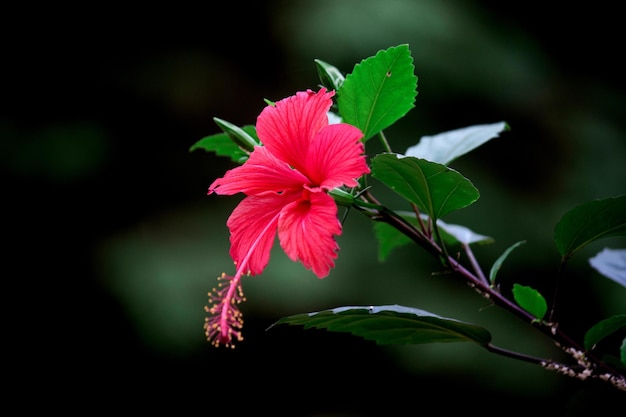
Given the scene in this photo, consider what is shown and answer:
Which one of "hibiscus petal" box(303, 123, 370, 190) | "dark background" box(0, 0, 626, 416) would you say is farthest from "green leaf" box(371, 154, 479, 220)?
"dark background" box(0, 0, 626, 416)

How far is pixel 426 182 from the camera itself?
1.94 feet

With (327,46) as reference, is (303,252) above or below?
below

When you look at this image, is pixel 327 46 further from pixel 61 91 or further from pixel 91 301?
pixel 91 301

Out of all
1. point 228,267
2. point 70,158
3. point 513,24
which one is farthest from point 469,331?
point 513,24

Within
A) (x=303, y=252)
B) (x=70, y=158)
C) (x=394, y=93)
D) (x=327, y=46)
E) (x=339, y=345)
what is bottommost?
(x=339, y=345)

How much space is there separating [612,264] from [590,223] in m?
0.21

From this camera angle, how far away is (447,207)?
0.62 metres

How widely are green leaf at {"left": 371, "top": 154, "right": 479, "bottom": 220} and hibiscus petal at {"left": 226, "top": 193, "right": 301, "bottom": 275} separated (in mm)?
90

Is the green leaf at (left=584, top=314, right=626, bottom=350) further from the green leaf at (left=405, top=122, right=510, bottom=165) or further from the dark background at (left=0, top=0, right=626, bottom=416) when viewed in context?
the dark background at (left=0, top=0, right=626, bottom=416)

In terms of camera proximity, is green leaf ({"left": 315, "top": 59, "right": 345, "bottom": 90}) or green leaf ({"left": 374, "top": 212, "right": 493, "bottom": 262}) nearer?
green leaf ({"left": 315, "top": 59, "right": 345, "bottom": 90})

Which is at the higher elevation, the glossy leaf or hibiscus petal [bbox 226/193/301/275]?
hibiscus petal [bbox 226/193/301/275]

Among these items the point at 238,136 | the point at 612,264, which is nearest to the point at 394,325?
the point at 238,136

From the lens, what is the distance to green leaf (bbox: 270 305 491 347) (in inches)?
22.8

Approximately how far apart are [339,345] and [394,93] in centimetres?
206
